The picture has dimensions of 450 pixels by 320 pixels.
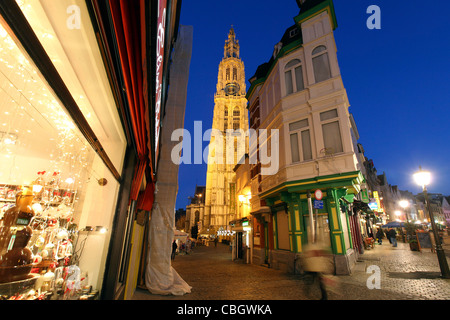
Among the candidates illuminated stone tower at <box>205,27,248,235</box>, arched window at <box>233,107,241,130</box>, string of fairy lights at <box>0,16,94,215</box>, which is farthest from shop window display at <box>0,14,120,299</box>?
arched window at <box>233,107,241,130</box>

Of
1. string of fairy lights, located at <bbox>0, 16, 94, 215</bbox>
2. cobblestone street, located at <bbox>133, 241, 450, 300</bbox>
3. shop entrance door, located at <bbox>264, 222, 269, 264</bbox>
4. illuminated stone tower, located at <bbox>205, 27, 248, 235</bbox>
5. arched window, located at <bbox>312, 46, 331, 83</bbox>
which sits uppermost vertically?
illuminated stone tower, located at <bbox>205, 27, 248, 235</bbox>

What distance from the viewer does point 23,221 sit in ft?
10.7

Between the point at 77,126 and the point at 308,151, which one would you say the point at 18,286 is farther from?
the point at 308,151

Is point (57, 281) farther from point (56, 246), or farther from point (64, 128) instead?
point (64, 128)

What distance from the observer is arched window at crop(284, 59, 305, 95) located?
1219cm

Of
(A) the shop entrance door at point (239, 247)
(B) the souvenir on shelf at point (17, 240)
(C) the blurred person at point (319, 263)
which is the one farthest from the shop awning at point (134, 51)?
(A) the shop entrance door at point (239, 247)

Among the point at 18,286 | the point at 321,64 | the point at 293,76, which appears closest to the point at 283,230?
the point at 293,76

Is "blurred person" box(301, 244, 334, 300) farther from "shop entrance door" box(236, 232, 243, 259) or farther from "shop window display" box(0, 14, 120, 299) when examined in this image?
"shop entrance door" box(236, 232, 243, 259)

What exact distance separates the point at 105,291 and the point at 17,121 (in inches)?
118

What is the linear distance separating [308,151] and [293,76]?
4.93m

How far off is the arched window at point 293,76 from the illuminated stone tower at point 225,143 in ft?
148

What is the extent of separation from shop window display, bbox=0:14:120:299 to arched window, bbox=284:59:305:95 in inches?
455

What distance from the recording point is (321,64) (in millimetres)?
11430

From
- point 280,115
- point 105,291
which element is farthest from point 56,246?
point 280,115
